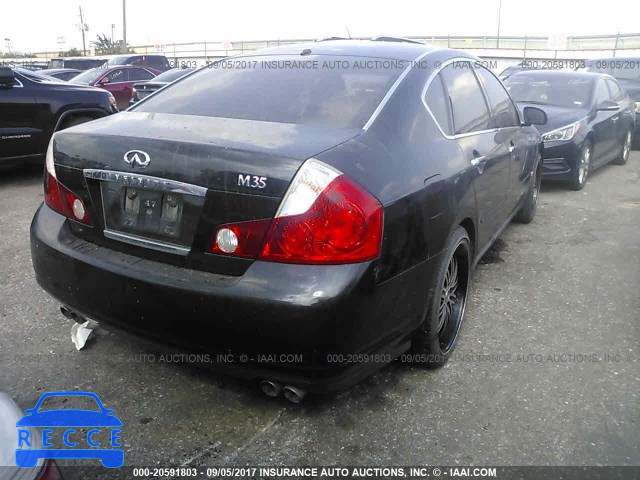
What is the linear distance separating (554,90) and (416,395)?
22.0 feet

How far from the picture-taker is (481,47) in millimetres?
34188

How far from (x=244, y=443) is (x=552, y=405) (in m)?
1.44

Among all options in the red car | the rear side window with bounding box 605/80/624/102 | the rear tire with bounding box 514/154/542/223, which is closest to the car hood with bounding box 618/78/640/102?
the rear side window with bounding box 605/80/624/102

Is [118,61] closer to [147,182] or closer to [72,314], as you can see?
[72,314]

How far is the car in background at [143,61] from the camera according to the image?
56.1ft

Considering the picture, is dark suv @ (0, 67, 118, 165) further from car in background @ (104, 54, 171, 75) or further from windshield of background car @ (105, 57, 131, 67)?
windshield of background car @ (105, 57, 131, 67)

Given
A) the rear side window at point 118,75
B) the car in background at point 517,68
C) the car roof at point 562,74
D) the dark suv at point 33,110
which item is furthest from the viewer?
the rear side window at point 118,75

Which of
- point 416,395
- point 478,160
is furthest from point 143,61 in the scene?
point 416,395

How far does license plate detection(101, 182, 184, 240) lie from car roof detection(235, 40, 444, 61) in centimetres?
148

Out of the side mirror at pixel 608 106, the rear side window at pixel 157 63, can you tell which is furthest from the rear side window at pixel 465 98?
the rear side window at pixel 157 63

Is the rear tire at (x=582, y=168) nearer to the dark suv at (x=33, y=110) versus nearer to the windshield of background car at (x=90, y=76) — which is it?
the dark suv at (x=33, y=110)

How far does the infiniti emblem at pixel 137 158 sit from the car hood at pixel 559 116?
18.7 ft

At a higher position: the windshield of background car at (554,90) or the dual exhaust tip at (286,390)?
the windshield of background car at (554,90)

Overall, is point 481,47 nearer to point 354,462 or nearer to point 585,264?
point 585,264
